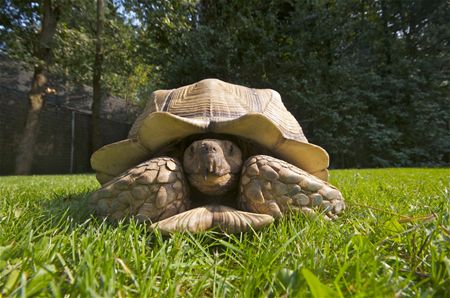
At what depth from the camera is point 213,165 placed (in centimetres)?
145

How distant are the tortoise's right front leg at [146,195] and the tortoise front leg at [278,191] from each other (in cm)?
32

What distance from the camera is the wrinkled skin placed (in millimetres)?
1427

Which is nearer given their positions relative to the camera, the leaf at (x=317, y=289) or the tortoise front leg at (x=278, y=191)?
the leaf at (x=317, y=289)

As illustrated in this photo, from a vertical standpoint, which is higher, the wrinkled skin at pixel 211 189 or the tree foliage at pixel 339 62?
the tree foliage at pixel 339 62

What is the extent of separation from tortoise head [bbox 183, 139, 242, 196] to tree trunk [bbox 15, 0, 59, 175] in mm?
9038

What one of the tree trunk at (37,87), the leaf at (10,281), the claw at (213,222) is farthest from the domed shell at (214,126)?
the tree trunk at (37,87)

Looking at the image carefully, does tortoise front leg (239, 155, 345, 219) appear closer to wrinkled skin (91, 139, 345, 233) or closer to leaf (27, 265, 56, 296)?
wrinkled skin (91, 139, 345, 233)

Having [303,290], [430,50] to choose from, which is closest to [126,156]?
[303,290]

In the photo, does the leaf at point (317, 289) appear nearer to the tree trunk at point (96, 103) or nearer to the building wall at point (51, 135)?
the building wall at point (51, 135)

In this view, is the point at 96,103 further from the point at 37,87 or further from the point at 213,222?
the point at 213,222

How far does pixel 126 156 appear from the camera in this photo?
6.02 ft

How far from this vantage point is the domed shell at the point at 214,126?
A: 5.26 feet

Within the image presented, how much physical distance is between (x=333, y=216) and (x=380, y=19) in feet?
38.6

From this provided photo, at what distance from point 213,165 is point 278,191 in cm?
32
